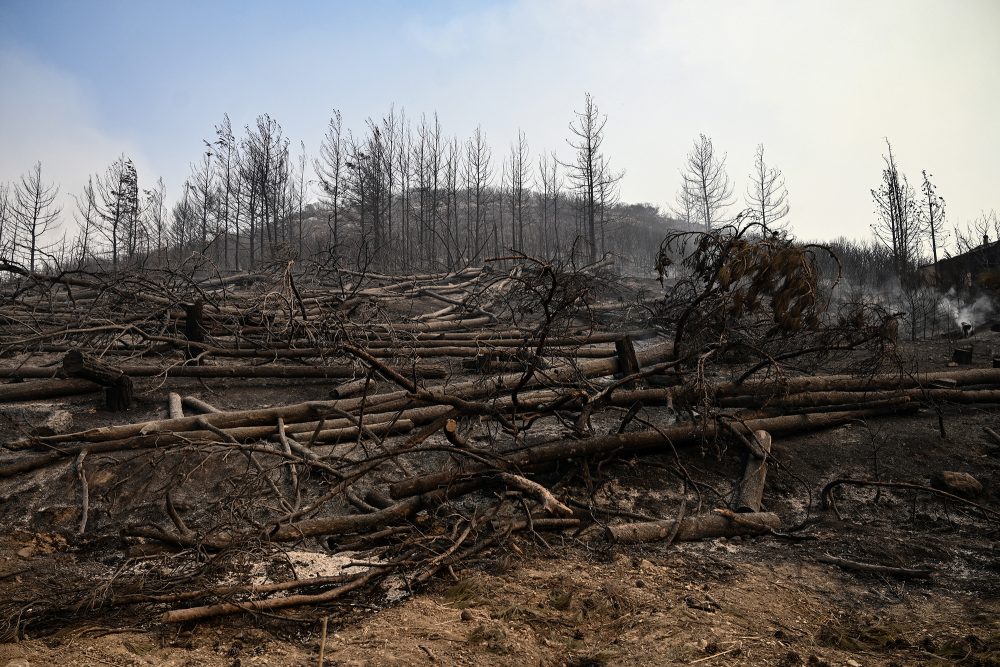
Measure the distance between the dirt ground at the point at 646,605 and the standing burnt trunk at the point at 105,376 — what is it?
5.14 ft

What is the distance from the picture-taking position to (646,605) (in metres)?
3.28

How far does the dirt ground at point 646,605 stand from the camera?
2752mm

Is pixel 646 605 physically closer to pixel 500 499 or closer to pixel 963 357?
pixel 500 499

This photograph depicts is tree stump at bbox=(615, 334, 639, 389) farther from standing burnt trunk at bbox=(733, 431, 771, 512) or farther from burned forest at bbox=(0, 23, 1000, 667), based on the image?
standing burnt trunk at bbox=(733, 431, 771, 512)

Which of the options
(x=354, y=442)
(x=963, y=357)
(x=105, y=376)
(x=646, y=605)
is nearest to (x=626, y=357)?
(x=354, y=442)

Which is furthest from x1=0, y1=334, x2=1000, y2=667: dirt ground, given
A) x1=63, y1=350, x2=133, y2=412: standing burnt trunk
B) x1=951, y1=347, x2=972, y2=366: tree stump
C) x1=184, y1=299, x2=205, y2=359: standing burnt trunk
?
x1=951, y1=347, x2=972, y2=366: tree stump

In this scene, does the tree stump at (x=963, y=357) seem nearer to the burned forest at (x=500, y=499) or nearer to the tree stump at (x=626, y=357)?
the burned forest at (x=500, y=499)

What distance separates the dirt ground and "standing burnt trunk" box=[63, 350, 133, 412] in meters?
1.57

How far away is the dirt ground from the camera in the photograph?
9.03 feet

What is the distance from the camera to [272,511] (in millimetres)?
4805

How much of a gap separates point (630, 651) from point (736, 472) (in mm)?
3184

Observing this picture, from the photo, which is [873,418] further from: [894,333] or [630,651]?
[630,651]

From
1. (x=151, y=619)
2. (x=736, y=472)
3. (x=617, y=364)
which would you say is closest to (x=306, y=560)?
(x=151, y=619)

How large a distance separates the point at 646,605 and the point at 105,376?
6200 mm
